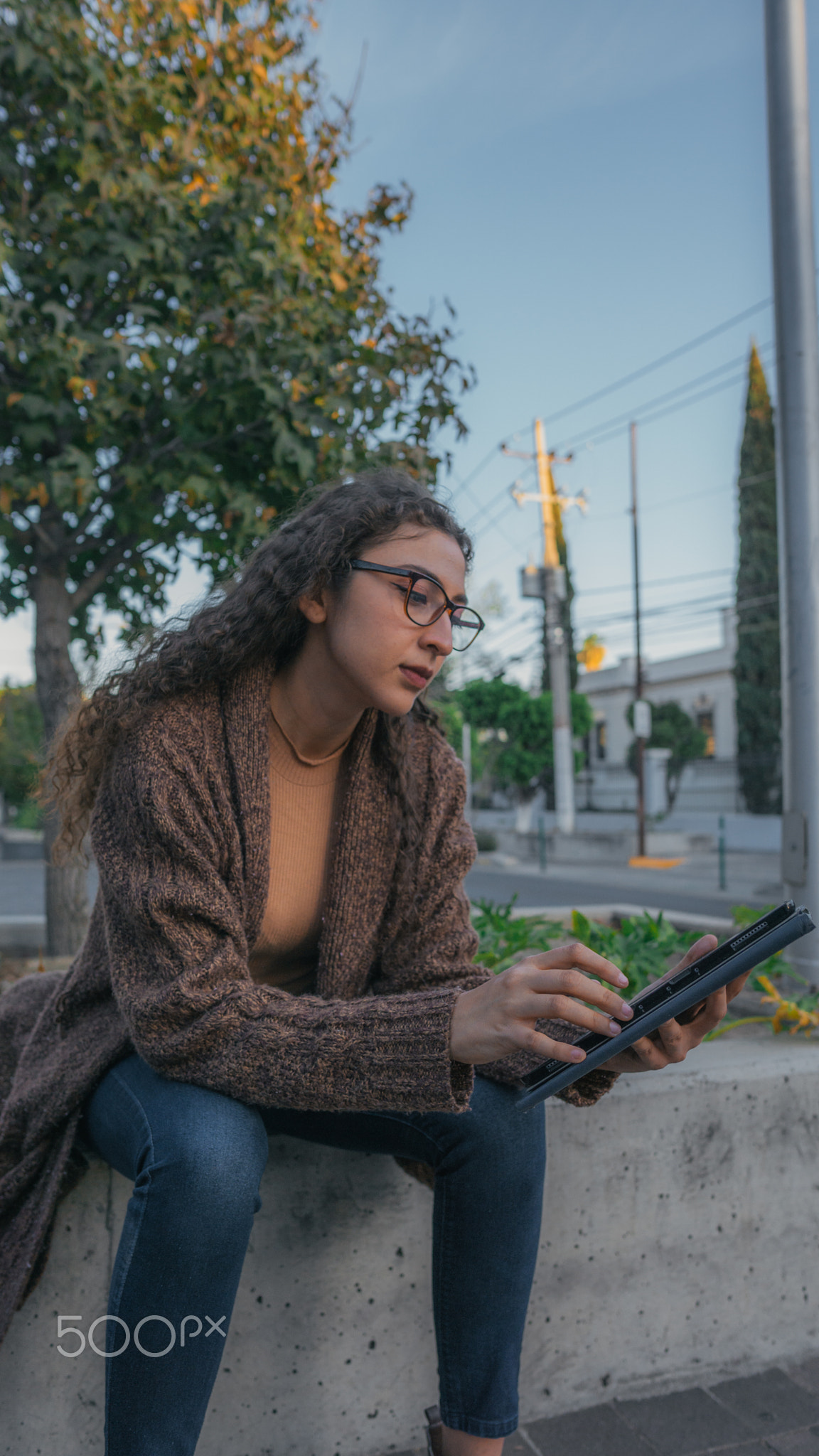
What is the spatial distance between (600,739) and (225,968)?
3773cm

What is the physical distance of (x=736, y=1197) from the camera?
1789mm

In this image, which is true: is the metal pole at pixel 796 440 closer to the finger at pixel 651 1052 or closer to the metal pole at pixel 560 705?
the finger at pixel 651 1052

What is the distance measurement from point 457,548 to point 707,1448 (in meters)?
1.55

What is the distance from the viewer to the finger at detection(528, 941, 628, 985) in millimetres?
1063

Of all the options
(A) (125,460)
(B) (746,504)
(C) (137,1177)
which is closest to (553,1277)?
(C) (137,1177)

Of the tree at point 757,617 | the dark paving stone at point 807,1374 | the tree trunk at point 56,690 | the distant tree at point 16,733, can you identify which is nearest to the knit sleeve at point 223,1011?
the dark paving stone at point 807,1374

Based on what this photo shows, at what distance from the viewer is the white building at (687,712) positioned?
87.8 feet

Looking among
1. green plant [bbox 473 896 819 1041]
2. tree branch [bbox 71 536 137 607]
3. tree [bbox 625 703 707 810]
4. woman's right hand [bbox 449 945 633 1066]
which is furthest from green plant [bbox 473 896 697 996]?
tree [bbox 625 703 707 810]

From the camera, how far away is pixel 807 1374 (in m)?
1.78

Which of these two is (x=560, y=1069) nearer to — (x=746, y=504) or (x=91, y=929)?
(x=91, y=929)

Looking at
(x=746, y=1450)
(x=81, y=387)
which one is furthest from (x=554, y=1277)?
(x=81, y=387)

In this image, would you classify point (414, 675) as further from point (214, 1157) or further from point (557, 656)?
point (557, 656)

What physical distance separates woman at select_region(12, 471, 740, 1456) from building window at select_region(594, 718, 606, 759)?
1453 inches

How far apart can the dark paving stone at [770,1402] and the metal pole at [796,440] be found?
1.34m
